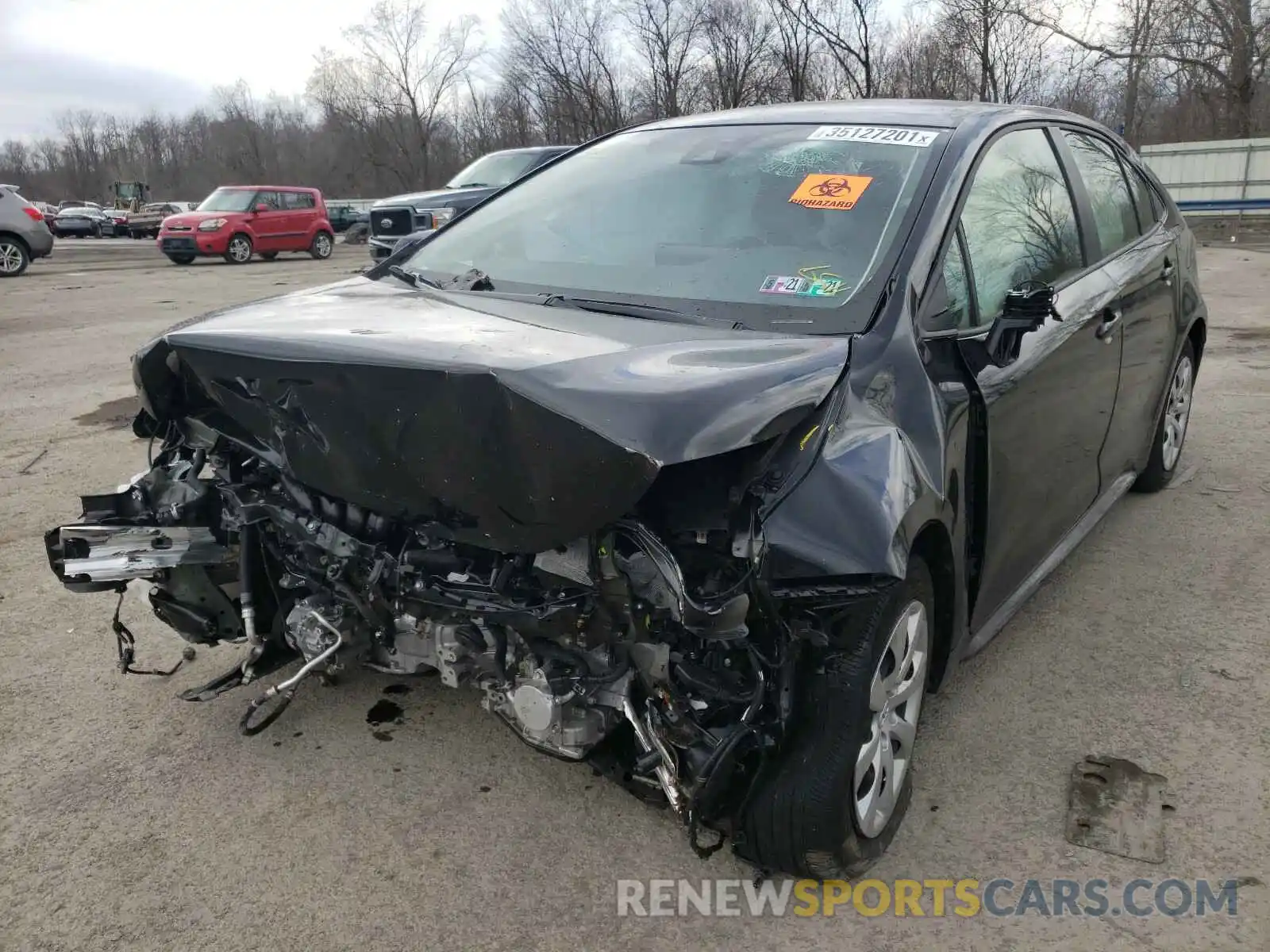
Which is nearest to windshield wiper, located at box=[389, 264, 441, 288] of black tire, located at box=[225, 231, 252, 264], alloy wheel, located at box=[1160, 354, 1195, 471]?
alloy wheel, located at box=[1160, 354, 1195, 471]

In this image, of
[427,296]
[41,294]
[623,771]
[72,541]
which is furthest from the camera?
[41,294]

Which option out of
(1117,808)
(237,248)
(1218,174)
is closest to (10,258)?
(237,248)

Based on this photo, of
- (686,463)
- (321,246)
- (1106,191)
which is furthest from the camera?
(321,246)

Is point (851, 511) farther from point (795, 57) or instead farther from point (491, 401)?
point (795, 57)

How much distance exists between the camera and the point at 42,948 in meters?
2.23

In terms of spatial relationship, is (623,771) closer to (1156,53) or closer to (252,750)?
(252,750)

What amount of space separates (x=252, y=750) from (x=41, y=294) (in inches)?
583

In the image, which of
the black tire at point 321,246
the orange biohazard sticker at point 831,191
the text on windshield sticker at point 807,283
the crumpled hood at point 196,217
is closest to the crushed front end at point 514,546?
the text on windshield sticker at point 807,283

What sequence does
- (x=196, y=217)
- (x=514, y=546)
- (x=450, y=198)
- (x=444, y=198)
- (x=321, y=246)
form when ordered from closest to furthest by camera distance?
1. (x=514, y=546)
2. (x=450, y=198)
3. (x=444, y=198)
4. (x=196, y=217)
5. (x=321, y=246)

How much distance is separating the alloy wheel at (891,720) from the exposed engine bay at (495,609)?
10.0 inches

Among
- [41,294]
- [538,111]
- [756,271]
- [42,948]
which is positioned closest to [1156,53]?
[538,111]

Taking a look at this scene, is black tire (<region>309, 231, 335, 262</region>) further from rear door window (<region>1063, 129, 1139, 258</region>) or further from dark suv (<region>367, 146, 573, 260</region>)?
rear door window (<region>1063, 129, 1139, 258</region>)

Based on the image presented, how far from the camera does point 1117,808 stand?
2639mm

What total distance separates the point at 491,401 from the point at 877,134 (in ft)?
5.91
